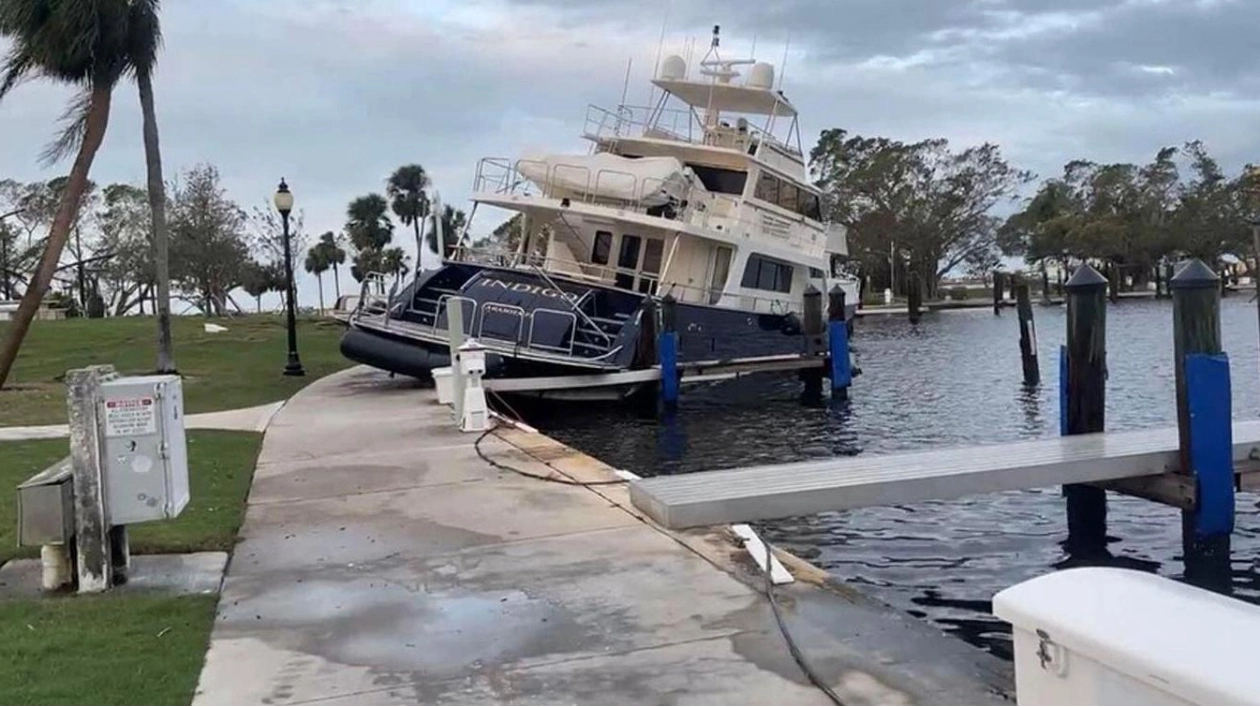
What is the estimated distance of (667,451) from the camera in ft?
50.7

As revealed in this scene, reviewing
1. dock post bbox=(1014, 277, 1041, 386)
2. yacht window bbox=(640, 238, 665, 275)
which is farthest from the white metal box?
dock post bbox=(1014, 277, 1041, 386)

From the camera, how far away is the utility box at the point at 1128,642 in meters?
1.70

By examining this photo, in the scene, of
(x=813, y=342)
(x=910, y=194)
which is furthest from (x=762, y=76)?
(x=910, y=194)

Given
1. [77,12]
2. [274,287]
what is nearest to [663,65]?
[77,12]

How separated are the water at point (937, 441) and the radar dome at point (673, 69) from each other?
710cm

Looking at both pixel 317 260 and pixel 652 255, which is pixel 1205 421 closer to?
pixel 652 255

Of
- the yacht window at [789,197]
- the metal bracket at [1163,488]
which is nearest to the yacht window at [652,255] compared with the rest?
the yacht window at [789,197]

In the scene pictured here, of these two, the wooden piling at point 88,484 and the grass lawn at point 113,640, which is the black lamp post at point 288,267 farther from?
the wooden piling at point 88,484

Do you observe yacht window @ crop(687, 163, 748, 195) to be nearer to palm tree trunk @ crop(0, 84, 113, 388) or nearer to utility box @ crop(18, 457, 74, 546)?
palm tree trunk @ crop(0, 84, 113, 388)

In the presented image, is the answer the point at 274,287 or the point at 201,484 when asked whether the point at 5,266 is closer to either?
the point at 274,287

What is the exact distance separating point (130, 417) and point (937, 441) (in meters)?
11.7

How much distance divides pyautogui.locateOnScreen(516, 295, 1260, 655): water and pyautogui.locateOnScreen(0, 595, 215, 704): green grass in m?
4.25

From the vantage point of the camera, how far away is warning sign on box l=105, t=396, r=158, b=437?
5848 mm

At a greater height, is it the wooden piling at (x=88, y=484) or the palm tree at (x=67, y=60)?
the palm tree at (x=67, y=60)
